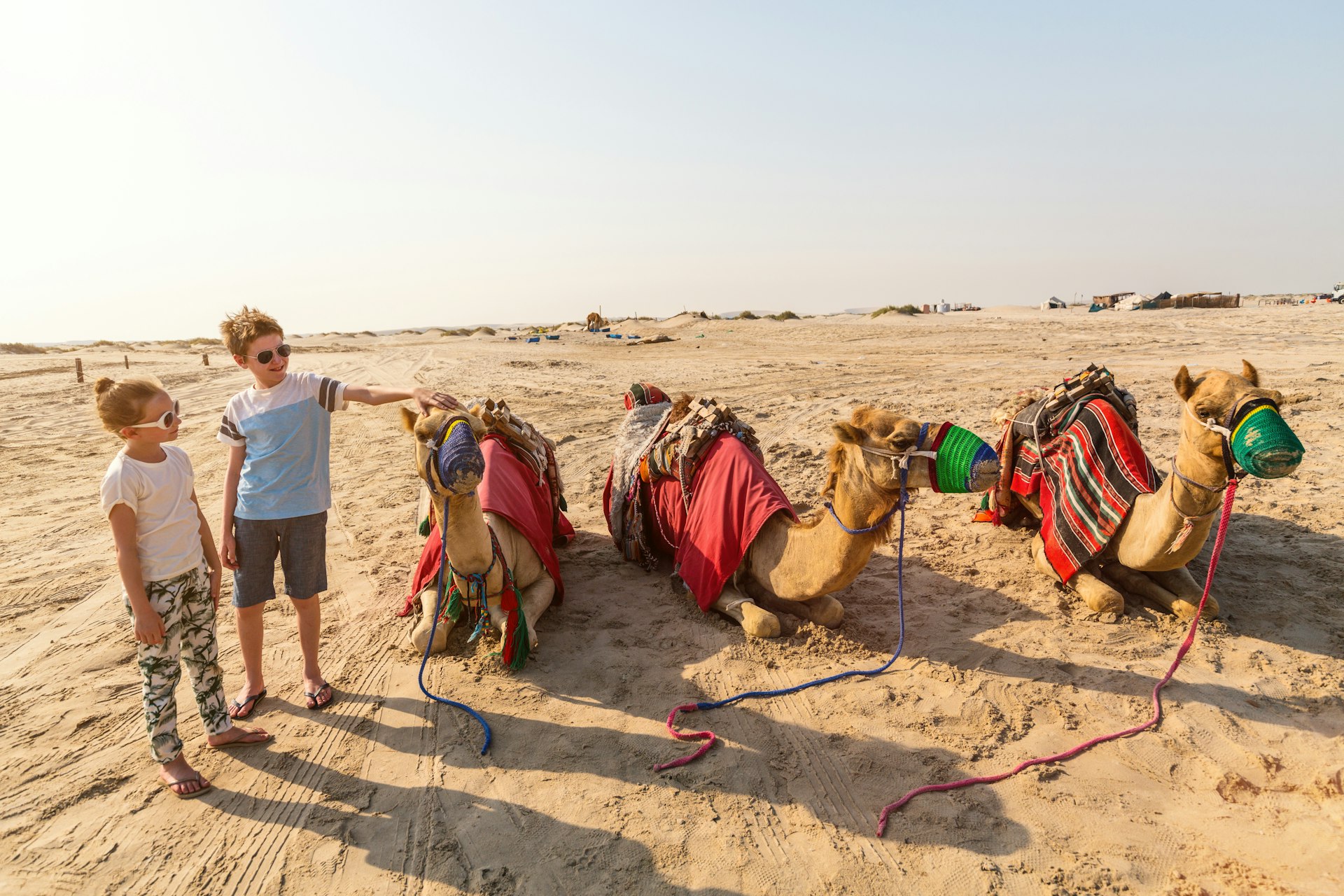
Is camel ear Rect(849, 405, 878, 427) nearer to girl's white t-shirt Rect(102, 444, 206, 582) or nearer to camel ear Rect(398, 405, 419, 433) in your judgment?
camel ear Rect(398, 405, 419, 433)

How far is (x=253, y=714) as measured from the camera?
11.8 feet

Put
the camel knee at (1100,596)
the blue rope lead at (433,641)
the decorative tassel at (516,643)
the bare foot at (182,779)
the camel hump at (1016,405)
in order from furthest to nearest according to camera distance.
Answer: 1. the camel hump at (1016,405)
2. the camel knee at (1100,596)
3. the decorative tassel at (516,643)
4. the blue rope lead at (433,641)
5. the bare foot at (182,779)

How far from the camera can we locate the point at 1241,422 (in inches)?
125

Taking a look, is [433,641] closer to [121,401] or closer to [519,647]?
[519,647]

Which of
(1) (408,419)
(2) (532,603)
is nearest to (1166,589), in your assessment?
(2) (532,603)

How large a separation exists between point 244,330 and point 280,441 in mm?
534

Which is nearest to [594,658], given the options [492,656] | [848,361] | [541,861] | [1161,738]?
[492,656]

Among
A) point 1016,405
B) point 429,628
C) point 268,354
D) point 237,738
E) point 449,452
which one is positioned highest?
point 268,354

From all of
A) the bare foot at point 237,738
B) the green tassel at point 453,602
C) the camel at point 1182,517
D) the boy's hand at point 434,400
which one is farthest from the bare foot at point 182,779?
the camel at point 1182,517

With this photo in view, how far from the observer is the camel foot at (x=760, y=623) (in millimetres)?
4098

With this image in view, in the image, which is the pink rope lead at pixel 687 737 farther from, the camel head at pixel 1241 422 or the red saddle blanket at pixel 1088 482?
the red saddle blanket at pixel 1088 482

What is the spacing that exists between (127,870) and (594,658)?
7.34 feet

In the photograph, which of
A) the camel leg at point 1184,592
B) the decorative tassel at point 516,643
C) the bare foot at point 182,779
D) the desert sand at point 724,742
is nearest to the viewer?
the desert sand at point 724,742

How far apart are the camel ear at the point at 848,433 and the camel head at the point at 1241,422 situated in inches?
62.7
